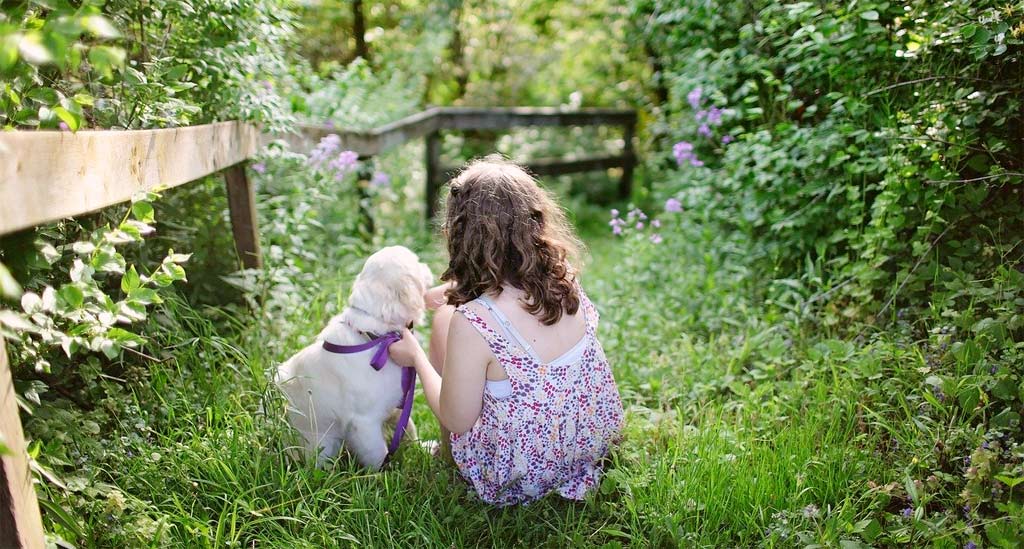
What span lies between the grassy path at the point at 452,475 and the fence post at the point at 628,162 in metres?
6.14

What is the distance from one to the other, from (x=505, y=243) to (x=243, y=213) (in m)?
1.43

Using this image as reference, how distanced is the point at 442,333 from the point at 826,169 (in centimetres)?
213

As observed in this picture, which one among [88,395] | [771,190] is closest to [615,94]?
[771,190]

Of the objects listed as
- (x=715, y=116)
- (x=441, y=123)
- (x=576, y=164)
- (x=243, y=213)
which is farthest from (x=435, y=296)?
(x=576, y=164)

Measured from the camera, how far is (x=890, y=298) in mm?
3188

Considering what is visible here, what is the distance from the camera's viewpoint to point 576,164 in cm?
869

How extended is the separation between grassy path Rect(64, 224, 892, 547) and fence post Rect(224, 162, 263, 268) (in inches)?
12.6

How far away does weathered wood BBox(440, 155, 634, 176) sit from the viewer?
825 cm

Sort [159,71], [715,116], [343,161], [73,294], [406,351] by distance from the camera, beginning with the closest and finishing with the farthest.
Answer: [73,294] < [159,71] < [406,351] < [343,161] < [715,116]

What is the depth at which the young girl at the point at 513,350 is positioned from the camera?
7.78 feet

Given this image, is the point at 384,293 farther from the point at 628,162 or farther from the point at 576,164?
the point at 628,162

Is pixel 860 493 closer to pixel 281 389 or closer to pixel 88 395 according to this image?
pixel 281 389

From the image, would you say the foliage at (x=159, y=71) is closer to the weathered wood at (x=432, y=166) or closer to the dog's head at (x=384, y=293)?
the dog's head at (x=384, y=293)

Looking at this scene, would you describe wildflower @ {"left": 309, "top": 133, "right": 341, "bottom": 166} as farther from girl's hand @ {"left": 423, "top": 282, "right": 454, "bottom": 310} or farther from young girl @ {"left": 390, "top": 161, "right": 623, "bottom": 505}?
young girl @ {"left": 390, "top": 161, "right": 623, "bottom": 505}
